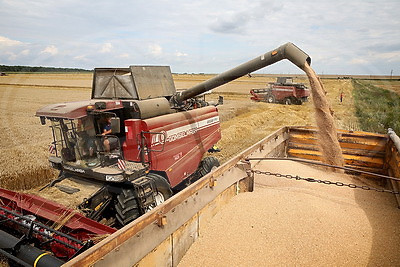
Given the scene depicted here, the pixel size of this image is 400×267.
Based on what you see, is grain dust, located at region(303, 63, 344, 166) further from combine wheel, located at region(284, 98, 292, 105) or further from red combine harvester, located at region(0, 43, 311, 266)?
combine wheel, located at region(284, 98, 292, 105)

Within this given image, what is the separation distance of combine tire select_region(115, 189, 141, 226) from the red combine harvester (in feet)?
0.05

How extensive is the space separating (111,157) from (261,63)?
315 centimetres

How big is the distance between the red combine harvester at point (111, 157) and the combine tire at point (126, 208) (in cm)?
1

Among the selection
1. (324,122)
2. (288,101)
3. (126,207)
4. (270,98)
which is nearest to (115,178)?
(126,207)

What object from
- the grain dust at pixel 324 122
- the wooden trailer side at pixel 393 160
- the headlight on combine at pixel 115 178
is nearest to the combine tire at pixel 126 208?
the headlight on combine at pixel 115 178

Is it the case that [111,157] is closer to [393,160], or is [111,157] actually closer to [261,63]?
[261,63]

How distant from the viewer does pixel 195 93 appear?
5.94 m

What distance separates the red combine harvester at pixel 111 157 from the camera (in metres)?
3.42

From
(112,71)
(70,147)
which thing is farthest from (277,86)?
(70,147)

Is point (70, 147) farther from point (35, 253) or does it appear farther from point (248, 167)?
point (248, 167)

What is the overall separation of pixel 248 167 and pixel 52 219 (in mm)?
2735

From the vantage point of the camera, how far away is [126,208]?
13.4 ft

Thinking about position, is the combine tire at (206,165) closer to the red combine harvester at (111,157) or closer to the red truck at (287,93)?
the red combine harvester at (111,157)

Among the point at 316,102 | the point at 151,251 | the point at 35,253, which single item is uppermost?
the point at 316,102
